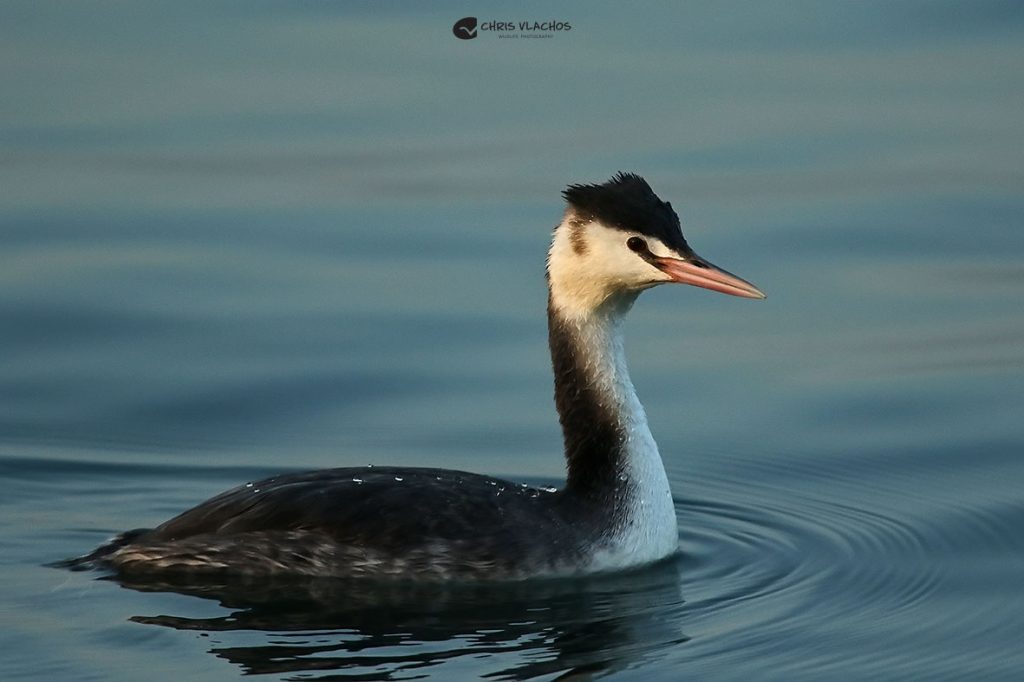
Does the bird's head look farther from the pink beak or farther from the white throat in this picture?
the white throat

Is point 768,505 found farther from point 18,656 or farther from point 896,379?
point 18,656

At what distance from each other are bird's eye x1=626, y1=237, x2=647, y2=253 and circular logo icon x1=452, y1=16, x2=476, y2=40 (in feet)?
30.8

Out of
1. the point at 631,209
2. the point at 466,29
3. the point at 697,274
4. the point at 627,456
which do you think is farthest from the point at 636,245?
the point at 466,29

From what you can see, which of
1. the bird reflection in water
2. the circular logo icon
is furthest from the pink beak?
the circular logo icon

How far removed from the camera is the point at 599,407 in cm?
1208

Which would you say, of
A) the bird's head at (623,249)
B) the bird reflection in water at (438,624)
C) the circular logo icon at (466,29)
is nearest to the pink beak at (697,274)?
the bird's head at (623,249)

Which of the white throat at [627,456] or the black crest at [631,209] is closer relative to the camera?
the white throat at [627,456]

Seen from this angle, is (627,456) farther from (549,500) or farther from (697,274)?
(697,274)

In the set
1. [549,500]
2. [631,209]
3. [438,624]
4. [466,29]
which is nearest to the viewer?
[438,624]

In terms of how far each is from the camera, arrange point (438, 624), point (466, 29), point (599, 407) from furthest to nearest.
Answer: point (466, 29), point (599, 407), point (438, 624)

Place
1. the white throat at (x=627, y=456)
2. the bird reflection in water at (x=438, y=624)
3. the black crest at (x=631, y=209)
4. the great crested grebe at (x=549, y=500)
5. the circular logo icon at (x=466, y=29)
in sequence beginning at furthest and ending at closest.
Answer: the circular logo icon at (x=466, y=29), the black crest at (x=631, y=209), the white throat at (x=627, y=456), the great crested grebe at (x=549, y=500), the bird reflection in water at (x=438, y=624)

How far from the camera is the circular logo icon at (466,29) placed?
21.0 metres

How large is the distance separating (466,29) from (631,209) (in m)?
9.39

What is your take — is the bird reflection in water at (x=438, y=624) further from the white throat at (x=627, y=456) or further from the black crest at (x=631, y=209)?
the black crest at (x=631, y=209)
